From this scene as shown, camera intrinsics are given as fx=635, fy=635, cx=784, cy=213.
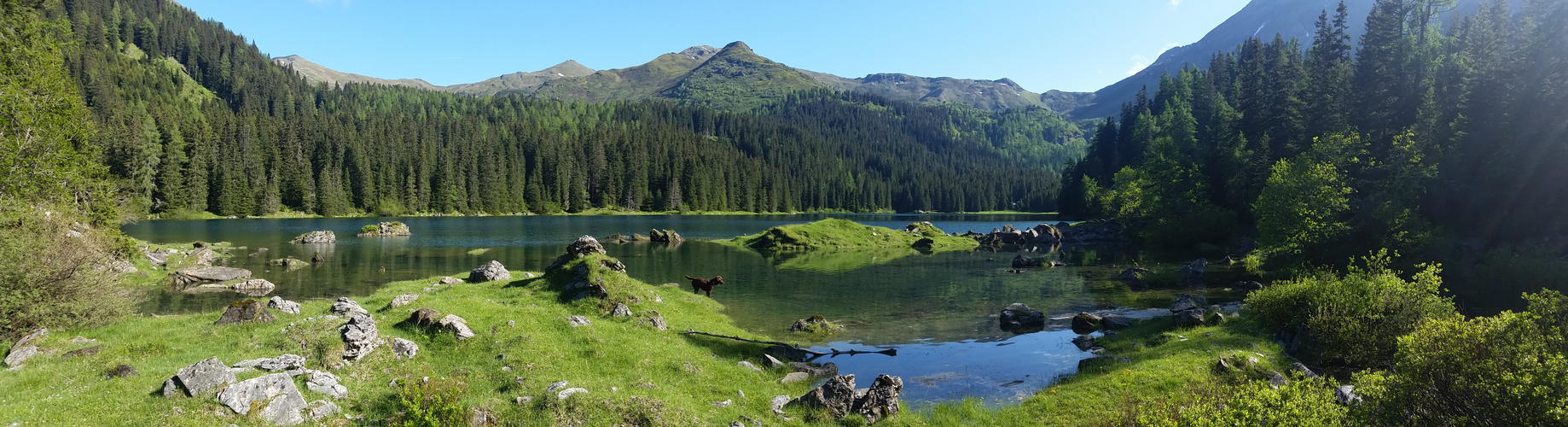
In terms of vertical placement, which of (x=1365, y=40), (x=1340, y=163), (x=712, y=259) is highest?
(x=1365, y=40)

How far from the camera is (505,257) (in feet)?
210

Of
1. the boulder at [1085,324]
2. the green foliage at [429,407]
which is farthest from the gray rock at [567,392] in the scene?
the boulder at [1085,324]

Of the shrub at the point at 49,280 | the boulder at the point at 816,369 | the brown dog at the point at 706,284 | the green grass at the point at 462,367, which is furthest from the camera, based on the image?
the brown dog at the point at 706,284

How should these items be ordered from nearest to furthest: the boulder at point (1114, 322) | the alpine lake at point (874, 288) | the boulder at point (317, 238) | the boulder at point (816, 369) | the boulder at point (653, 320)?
1. the boulder at point (816, 369)
2. the alpine lake at point (874, 288)
3. the boulder at point (653, 320)
4. the boulder at point (1114, 322)
5. the boulder at point (317, 238)

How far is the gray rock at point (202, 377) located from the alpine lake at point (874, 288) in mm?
16603

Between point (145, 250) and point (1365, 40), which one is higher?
point (1365, 40)

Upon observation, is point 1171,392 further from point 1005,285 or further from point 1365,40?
point 1365,40

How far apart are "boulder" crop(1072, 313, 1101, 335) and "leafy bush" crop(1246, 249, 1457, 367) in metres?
7.70

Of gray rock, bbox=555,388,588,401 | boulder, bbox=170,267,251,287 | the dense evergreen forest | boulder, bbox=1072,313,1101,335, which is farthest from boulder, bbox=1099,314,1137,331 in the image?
boulder, bbox=170,267,251,287

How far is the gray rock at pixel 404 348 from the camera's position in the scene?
60.3 ft

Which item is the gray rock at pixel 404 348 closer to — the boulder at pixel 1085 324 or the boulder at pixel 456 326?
the boulder at pixel 456 326

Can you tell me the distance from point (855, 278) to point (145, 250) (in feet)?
183

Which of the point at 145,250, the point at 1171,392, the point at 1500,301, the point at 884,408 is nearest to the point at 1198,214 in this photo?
the point at 1500,301

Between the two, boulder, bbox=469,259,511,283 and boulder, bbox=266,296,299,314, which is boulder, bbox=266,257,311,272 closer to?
boulder, bbox=469,259,511,283
